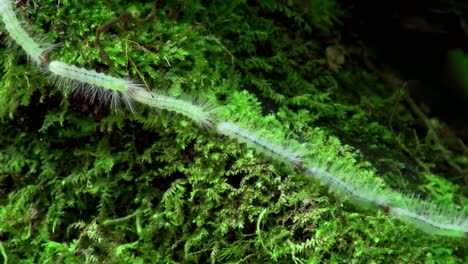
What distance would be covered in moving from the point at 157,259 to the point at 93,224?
0.29 meters

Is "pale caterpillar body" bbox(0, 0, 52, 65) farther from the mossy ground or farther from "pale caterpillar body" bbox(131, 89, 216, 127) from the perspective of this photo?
"pale caterpillar body" bbox(131, 89, 216, 127)

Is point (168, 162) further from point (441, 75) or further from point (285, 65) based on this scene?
point (441, 75)

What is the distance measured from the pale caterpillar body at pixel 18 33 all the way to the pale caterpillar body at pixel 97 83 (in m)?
0.08

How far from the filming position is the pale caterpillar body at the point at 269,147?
158 centimetres

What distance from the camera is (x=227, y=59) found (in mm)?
2012

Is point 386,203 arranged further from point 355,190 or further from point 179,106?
point 179,106

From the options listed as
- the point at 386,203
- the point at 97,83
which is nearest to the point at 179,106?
the point at 97,83

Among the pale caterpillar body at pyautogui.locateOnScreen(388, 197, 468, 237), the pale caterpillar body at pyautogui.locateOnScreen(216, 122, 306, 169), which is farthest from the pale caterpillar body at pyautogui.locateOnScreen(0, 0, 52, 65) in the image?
the pale caterpillar body at pyautogui.locateOnScreen(388, 197, 468, 237)


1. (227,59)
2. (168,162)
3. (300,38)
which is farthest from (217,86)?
(300,38)

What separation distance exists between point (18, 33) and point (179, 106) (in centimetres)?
65

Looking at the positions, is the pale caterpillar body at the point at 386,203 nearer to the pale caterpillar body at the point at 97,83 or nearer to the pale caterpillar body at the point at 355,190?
the pale caterpillar body at the point at 355,190

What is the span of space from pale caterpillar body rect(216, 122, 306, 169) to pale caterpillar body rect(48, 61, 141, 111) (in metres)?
0.37

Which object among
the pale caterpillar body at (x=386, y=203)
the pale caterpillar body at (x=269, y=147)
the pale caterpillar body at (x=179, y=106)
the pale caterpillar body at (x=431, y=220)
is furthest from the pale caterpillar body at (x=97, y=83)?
the pale caterpillar body at (x=431, y=220)

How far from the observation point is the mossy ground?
1568 mm
